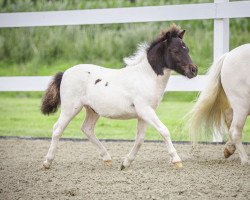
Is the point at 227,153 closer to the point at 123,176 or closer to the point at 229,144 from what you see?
the point at 229,144

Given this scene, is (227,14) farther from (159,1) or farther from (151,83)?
(159,1)

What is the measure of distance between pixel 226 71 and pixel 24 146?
321 cm

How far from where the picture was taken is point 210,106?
6324 mm

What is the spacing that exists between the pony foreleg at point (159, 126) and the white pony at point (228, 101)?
0.79 meters

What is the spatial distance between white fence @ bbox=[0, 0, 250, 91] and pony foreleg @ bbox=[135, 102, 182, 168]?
222 centimetres

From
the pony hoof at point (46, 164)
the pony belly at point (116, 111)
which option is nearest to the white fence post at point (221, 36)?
the pony belly at point (116, 111)

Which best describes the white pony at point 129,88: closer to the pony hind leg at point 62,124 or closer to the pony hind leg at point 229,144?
the pony hind leg at point 62,124

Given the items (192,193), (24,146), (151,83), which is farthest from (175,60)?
(24,146)

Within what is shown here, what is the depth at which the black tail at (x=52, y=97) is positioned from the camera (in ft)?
20.8

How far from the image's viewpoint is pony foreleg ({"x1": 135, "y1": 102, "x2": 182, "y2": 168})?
5.55 m

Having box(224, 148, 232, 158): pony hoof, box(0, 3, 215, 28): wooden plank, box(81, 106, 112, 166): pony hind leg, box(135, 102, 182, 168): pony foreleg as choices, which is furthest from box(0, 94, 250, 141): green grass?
box(135, 102, 182, 168): pony foreleg

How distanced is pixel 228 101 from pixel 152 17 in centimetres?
219

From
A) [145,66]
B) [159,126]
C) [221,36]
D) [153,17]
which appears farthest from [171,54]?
[153,17]

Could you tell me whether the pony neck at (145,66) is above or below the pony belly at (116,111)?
above
